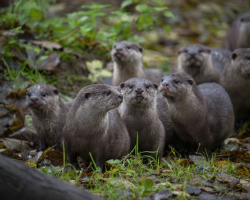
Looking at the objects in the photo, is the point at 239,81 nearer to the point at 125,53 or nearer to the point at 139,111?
the point at 125,53

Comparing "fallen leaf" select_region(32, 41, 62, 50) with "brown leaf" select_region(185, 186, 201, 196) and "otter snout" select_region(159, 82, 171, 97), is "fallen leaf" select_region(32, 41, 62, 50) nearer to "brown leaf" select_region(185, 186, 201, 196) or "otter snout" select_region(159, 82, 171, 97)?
"otter snout" select_region(159, 82, 171, 97)

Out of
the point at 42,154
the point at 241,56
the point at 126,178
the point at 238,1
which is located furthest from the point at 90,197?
the point at 238,1

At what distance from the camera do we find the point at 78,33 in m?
7.11

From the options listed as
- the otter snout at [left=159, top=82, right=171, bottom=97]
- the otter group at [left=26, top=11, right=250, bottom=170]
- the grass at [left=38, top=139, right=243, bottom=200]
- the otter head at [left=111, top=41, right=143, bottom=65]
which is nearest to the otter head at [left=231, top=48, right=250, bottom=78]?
the otter group at [left=26, top=11, right=250, bottom=170]

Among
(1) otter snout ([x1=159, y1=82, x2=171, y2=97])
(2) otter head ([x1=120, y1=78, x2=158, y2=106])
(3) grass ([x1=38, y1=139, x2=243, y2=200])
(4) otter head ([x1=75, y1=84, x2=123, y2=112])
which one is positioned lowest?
(3) grass ([x1=38, y1=139, x2=243, y2=200])

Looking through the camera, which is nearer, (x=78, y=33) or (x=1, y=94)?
(x=1, y=94)

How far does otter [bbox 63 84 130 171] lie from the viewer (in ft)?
13.3

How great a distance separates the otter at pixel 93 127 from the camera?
4.04 metres

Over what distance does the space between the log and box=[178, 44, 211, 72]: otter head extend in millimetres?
4145

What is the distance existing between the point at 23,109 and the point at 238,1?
944 cm

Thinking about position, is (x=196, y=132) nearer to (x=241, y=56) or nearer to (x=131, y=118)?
(x=131, y=118)

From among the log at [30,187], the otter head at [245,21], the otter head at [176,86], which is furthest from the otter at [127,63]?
the log at [30,187]

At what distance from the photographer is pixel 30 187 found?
103 inches

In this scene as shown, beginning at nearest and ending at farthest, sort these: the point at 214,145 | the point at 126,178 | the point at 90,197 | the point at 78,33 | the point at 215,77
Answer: the point at 90,197, the point at 126,178, the point at 214,145, the point at 215,77, the point at 78,33
